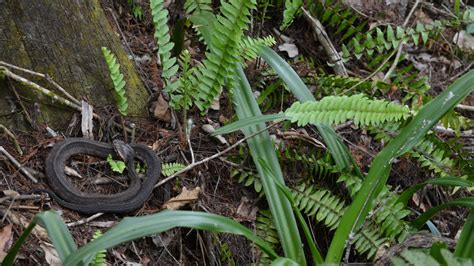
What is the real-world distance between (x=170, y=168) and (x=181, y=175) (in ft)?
0.36

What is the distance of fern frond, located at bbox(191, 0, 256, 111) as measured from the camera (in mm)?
3711

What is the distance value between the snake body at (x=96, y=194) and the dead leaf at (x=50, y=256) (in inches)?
13.3

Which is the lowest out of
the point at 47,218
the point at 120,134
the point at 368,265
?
the point at 368,265

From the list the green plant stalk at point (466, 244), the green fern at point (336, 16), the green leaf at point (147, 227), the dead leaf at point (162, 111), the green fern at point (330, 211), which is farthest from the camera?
the green fern at point (336, 16)

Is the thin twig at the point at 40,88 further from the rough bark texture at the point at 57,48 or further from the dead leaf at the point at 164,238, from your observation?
the dead leaf at the point at 164,238

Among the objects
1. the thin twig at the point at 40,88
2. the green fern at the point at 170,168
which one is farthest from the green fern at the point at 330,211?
the thin twig at the point at 40,88

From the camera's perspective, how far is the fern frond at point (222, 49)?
12.2ft

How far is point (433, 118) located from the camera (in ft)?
10.8

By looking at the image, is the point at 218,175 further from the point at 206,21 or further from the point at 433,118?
the point at 433,118

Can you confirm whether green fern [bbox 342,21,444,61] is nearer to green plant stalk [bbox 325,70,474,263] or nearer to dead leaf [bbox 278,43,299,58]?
dead leaf [bbox 278,43,299,58]

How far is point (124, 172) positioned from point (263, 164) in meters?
1.03

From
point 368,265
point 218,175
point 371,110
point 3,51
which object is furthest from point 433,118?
point 3,51

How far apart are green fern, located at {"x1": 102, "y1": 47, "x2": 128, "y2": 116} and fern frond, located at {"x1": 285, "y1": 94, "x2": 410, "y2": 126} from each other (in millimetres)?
1159

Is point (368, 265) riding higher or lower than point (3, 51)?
lower
